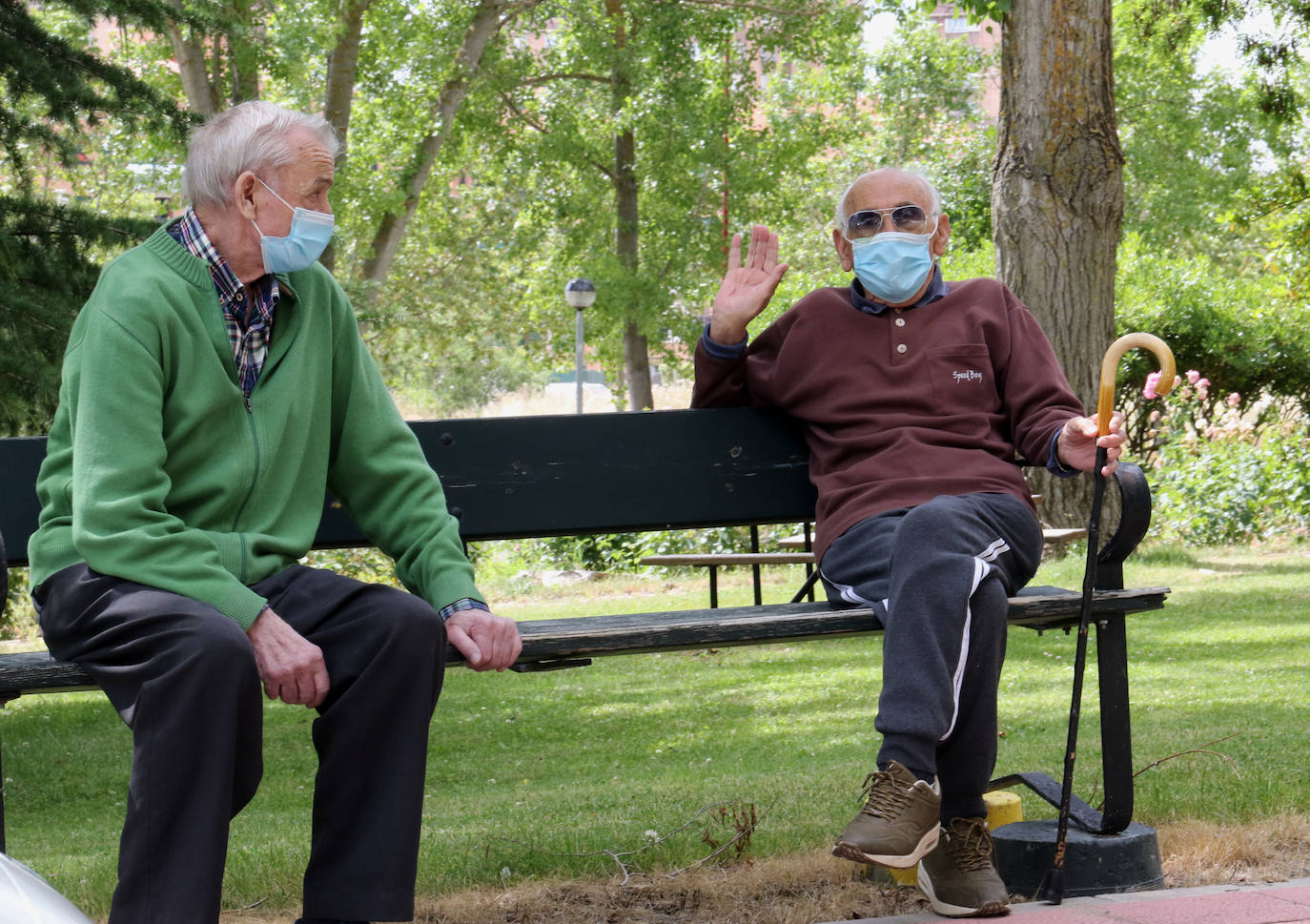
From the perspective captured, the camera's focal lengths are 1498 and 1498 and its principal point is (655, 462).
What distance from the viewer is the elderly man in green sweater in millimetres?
2418

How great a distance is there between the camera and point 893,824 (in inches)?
111

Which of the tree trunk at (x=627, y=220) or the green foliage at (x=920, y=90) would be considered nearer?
the tree trunk at (x=627, y=220)

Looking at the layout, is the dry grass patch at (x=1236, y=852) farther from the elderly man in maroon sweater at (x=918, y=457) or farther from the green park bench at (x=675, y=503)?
the elderly man in maroon sweater at (x=918, y=457)

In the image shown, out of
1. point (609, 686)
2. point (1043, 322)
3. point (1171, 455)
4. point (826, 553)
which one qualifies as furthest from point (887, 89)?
point (826, 553)

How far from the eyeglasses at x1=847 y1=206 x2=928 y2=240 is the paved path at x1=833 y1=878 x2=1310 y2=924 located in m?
1.64

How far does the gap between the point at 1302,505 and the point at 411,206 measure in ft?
39.4

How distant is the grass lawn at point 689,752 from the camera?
12.5ft

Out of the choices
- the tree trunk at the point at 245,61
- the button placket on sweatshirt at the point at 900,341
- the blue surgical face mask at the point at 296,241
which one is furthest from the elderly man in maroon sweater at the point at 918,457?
the tree trunk at the point at 245,61

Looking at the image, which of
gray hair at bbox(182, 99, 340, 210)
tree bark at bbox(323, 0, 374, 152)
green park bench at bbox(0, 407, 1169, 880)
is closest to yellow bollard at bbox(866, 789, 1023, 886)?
green park bench at bbox(0, 407, 1169, 880)

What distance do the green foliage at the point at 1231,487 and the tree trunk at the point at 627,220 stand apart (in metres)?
11.2

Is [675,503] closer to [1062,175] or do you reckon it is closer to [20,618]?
[1062,175]

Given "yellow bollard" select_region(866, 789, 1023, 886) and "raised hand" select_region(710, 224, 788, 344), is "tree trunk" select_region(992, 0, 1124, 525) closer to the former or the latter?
"raised hand" select_region(710, 224, 788, 344)

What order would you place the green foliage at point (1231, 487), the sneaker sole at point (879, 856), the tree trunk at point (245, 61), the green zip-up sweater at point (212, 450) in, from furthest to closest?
1. the tree trunk at point (245, 61)
2. the green foliage at point (1231, 487)
3. the sneaker sole at point (879, 856)
4. the green zip-up sweater at point (212, 450)

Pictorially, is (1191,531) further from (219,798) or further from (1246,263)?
(1246,263)
